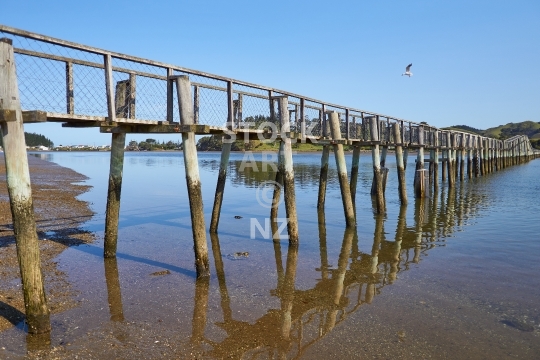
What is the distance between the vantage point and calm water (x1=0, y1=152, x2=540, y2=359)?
232 inches

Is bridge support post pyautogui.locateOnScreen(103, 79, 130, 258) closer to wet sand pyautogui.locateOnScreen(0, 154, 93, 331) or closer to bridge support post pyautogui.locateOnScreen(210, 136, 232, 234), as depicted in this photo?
wet sand pyautogui.locateOnScreen(0, 154, 93, 331)

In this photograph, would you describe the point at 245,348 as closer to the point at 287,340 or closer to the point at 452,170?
the point at 287,340

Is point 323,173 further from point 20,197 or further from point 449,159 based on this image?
point 449,159

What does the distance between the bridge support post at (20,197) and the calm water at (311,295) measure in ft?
1.23

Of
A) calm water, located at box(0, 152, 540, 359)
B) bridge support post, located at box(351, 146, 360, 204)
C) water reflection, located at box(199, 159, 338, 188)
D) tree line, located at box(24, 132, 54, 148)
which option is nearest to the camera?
calm water, located at box(0, 152, 540, 359)

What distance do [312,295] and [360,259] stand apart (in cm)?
303

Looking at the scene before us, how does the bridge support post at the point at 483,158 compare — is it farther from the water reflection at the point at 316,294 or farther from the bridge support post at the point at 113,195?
the bridge support post at the point at 113,195

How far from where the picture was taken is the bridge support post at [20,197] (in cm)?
591

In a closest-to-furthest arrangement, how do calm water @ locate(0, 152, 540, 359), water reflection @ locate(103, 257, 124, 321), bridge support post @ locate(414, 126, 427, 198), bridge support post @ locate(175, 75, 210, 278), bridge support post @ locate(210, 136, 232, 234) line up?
1. calm water @ locate(0, 152, 540, 359)
2. water reflection @ locate(103, 257, 124, 321)
3. bridge support post @ locate(175, 75, 210, 278)
4. bridge support post @ locate(210, 136, 232, 234)
5. bridge support post @ locate(414, 126, 427, 198)

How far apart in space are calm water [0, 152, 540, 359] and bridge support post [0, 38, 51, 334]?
1.23 ft

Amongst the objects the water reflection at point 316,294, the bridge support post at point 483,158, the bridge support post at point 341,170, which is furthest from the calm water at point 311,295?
the bridge support post at point 483,158

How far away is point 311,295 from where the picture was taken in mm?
7965

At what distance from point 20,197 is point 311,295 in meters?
4.95

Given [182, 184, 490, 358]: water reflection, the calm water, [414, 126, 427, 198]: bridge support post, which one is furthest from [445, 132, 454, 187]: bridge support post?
[182, 184, 490, 358]: water reflection
